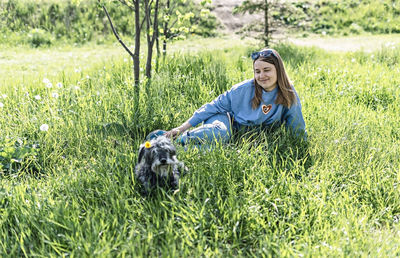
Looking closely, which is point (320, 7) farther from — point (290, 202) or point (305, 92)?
point (290, 202)

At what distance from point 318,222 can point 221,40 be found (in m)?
7.75

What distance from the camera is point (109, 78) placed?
5.14 metres

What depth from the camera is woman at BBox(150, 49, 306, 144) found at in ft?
12.3

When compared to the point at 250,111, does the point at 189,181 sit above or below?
below

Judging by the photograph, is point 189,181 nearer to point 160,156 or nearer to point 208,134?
point 160,156

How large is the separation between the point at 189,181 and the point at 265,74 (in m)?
1.35

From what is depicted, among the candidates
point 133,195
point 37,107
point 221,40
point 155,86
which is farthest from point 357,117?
point 221,40

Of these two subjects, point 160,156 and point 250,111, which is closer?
point 160,156

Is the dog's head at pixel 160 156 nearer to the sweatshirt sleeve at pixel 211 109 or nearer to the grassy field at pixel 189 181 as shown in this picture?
the grassy field at pixel 189 181

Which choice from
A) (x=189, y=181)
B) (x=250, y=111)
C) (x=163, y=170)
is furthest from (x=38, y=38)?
(x=163, y=170)

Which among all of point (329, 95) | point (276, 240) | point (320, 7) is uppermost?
point (320, 7)

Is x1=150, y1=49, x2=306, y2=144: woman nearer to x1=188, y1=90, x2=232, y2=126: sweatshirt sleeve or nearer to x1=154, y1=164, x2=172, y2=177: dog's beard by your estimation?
x1=188, y1=90, x2=232, y2=126: sweatshirt sleeve

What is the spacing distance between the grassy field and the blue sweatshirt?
18 cm

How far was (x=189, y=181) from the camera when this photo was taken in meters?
2.99
